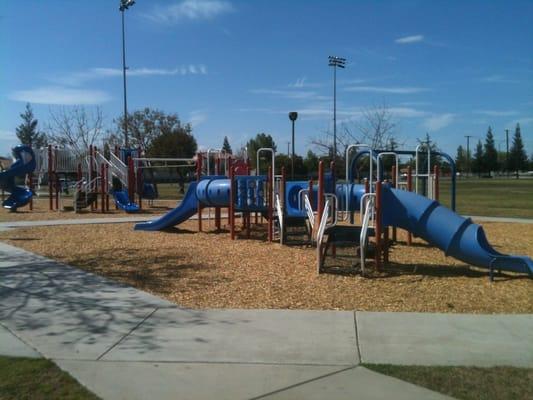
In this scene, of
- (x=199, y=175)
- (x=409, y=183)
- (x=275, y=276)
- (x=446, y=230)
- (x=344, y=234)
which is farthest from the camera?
(x=199, y=175)

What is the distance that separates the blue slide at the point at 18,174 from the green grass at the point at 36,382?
2141 cm

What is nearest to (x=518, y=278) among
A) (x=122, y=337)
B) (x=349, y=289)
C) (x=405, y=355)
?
(x=349, y=289)

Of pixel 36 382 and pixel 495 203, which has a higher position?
pixel 495 203

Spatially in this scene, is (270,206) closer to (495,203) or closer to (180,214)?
(180,214)

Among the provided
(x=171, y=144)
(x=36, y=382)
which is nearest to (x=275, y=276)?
(x=36, y=382)

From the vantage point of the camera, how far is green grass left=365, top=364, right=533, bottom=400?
4.20m

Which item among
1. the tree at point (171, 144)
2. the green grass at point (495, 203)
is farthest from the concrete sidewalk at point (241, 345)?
the tree at point (171, 144)

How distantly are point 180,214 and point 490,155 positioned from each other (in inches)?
4649

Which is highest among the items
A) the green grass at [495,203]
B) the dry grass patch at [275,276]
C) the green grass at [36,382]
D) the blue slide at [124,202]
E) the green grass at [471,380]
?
the blue slide at [124,202]

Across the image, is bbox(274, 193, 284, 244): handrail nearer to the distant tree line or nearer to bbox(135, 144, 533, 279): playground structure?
bbox(135, 144, 533, 279): playground structure

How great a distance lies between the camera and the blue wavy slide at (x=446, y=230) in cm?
843

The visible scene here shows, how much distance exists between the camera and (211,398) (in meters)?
4.12

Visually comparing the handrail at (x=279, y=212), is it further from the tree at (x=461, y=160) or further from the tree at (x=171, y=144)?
the tree at (x=461, y=160)

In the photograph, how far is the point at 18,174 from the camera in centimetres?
2575
